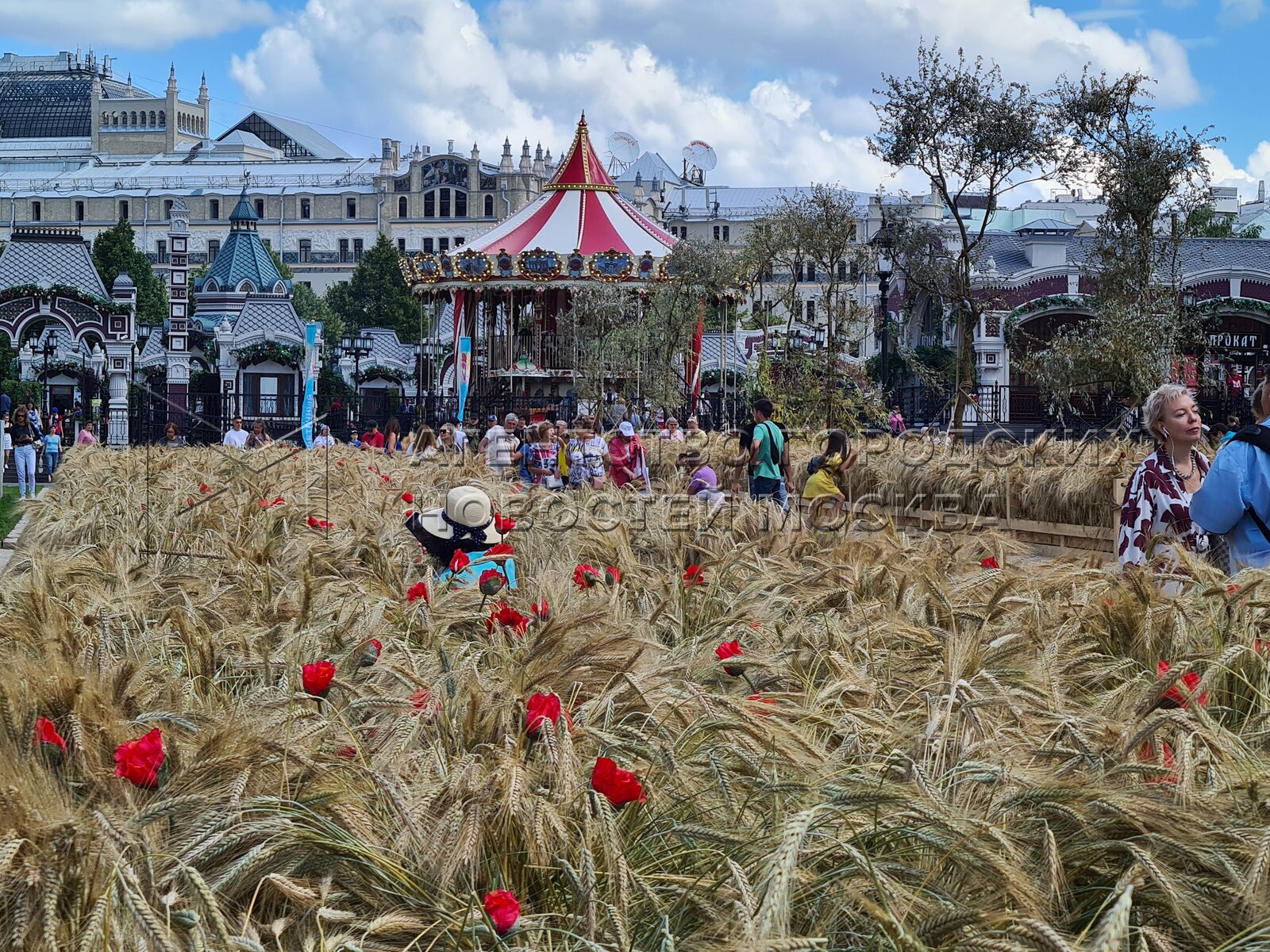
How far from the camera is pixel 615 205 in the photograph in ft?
126

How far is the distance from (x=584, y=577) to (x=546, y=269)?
30.8 metres

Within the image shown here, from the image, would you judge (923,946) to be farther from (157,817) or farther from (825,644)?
(825,644)

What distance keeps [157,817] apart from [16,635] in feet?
5.44

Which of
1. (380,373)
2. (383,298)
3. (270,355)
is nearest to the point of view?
(270,355)

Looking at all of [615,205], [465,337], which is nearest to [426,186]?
[615,205]

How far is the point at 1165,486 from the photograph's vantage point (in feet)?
18.8

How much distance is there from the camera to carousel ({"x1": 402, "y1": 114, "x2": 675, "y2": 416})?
35.1 m

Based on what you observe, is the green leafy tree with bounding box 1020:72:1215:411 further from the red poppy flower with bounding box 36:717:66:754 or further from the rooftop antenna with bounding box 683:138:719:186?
the rooftop antenna with bounding box 683:138:719:186

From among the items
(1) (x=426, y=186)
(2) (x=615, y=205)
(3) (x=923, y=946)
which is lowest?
(3) (x=923, y=946)

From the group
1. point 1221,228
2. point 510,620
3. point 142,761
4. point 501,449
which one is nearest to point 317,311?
point 1221,228

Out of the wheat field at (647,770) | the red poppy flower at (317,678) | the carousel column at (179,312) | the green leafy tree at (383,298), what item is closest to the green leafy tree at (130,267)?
the green leafy tree at (383,298)

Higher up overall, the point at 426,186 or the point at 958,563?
the point at 426,186

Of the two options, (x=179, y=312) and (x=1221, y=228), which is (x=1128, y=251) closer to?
(x=179, y=312)

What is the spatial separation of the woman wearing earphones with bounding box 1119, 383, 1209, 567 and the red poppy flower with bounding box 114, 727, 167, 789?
3.98 meters
